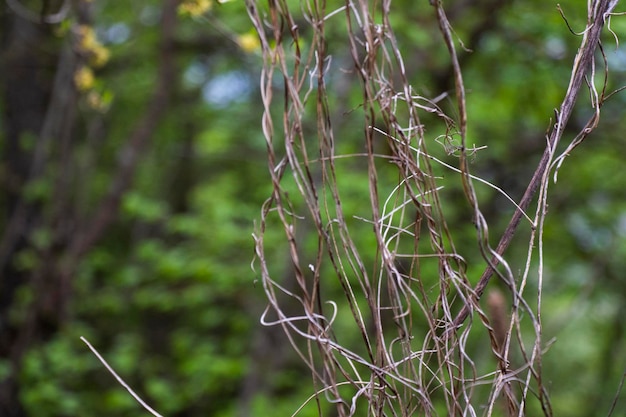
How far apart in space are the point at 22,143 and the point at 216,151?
5.29 ft

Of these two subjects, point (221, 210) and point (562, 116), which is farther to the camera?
point (221, 210)

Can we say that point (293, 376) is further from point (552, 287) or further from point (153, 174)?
point (153, 174)

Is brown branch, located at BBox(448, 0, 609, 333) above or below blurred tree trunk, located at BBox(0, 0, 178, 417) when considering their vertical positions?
above

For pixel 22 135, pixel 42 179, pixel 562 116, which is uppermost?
pixel 562 116

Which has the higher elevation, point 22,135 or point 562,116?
point 562,116

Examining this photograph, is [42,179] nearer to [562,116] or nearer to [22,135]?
[22,135]

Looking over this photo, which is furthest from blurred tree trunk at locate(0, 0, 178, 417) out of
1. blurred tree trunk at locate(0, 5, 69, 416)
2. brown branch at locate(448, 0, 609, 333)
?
brown branch at locate(448, 0, 609, 333)

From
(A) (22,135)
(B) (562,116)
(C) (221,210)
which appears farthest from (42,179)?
(B) (562,116)

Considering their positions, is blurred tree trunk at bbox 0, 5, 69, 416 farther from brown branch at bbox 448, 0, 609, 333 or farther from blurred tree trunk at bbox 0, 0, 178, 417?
brown branch at bbox 448, 0, 609, 333

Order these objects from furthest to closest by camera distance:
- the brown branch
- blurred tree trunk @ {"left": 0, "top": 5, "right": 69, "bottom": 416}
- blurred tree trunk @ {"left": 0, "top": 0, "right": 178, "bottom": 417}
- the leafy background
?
blurred tree trunk @ {"left": 0, "top": 5, "right": 69, "bottom": 416}
blurred tree trunk @ {"left": 0, "top": 0, "right": 178, "bottom": 417}
the leafy background
the brown branch

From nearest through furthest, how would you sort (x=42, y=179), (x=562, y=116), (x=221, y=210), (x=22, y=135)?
(x=562, y=116) < (x=221, y=210) < (x=42, y=179) < (x=22, y=135)

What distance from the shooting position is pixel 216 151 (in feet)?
21.0

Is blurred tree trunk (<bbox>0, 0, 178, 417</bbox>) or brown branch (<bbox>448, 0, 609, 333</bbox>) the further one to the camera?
blurred tree trunk (<bbox>0, 0, 178, 417</bbox>)

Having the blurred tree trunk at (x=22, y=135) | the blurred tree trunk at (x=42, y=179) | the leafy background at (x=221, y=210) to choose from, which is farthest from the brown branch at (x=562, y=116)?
the blurred tree trunk at (x=22, y=135)
